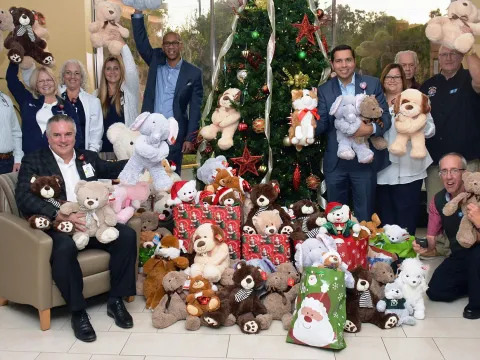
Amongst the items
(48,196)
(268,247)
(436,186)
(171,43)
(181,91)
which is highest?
(171,43)

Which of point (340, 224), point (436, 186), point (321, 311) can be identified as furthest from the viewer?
point (436, 186)

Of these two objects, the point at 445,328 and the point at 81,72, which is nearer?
the point at 445,328

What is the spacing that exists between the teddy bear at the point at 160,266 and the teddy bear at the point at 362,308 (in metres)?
1.12

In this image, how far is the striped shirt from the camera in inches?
169

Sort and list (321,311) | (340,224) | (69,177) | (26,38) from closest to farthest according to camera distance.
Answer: (321,311) → (69,177) → (340,224) → (26,38)

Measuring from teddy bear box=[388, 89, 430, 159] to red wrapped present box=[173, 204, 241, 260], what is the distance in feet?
4.36

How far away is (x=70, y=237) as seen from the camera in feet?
11.0

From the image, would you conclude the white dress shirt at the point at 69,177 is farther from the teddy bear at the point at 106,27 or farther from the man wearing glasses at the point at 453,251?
the man wearing glasses at the point at 453,251

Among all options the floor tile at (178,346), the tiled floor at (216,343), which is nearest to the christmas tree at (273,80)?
the tiled floor at (216,343)

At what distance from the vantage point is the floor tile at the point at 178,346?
9.91ft

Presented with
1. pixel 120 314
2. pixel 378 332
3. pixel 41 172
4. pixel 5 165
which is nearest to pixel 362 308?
pixel 378 332

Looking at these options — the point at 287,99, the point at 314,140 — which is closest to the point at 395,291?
the point at 314,140

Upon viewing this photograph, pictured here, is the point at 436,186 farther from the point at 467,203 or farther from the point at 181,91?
the point at 181,91

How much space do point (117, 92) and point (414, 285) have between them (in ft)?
9.50
